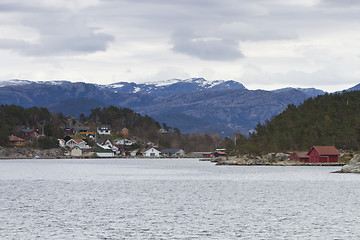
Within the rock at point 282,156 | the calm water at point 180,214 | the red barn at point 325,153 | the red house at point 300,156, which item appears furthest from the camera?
the rock at point 282,156

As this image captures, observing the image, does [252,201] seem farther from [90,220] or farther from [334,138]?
[334,138]

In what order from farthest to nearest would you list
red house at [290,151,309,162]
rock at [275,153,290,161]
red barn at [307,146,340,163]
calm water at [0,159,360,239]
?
rock at [275,153,290,161]
red house at [290,151,309,162]
red barn at [307,146,340,163]
calm water at [0,159,360,239]

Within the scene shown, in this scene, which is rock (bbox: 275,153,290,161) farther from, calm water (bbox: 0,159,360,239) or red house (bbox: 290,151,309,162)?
calm water (bbox: 0,159,360,239)

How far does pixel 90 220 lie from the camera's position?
48.5 m

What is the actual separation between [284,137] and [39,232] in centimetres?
15967

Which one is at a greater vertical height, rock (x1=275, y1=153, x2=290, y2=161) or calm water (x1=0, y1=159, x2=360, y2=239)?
rock (x1=275, y1=153, x2=290, y2=161)

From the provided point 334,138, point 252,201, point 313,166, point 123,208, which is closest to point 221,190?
point 252,201

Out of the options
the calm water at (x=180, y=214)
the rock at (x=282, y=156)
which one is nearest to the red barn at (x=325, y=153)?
the rock at (x=282, y=156)

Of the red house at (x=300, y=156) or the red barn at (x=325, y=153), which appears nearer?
the red barn at (x=325, y=153)

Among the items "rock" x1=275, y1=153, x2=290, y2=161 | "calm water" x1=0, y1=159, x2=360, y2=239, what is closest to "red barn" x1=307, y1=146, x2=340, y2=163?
"rock" x1=275, y1=153, x2=290, y2=161

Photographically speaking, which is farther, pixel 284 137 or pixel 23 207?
pixel 284 137

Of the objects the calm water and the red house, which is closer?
the calm water

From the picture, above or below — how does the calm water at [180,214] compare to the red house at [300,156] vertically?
below

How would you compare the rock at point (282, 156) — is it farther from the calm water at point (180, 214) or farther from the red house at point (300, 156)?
the calm water at point (180, 214)
